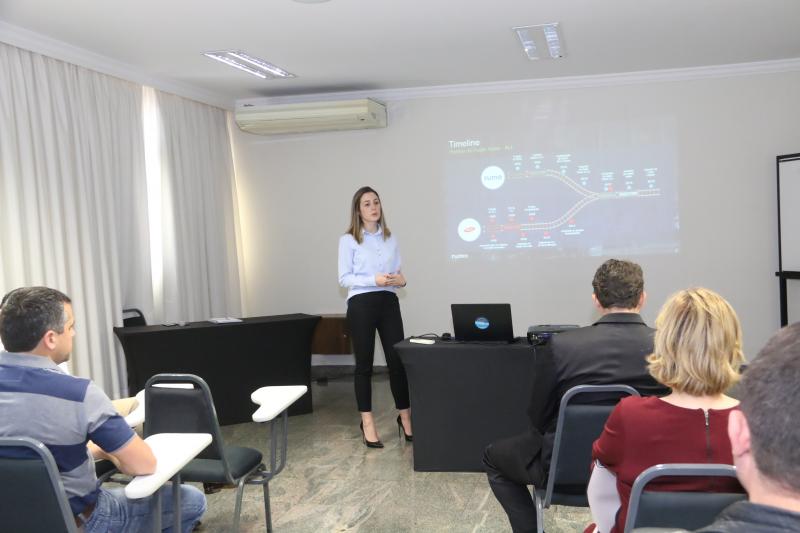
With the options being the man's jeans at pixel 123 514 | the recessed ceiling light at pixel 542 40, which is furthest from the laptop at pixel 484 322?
the recessed ceiling light at pixel 542 40

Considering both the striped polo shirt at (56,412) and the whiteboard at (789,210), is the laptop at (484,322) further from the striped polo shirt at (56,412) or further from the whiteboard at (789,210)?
the whiteboard at (789,210)

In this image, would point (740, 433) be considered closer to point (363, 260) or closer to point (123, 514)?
point (123, 514)

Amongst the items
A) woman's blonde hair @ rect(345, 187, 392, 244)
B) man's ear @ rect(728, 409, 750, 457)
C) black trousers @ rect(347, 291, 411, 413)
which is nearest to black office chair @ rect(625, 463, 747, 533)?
man's ear @ rect(728, 409, 750, 457)

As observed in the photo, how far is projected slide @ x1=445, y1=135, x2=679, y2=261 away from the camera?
6.08 meters

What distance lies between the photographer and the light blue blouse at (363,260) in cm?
436

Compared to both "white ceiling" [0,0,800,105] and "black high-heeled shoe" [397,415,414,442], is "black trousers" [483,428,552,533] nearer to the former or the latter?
"black high-heeled shoe" [397,415,414,442]

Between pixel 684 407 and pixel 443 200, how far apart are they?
16.0ft

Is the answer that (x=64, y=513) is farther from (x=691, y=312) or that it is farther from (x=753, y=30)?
(x=753, y=30)

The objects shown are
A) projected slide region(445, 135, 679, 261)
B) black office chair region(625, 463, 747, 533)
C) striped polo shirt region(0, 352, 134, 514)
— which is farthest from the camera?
projected slide region(445, 135, 679, 261)

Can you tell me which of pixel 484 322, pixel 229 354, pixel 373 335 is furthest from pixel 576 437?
pixel 229 354

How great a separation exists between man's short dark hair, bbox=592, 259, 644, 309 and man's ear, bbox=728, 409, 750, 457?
4.93ft

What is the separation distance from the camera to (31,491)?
175cm

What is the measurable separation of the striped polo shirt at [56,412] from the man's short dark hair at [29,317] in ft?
0.17

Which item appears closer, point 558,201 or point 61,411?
point 61,411
